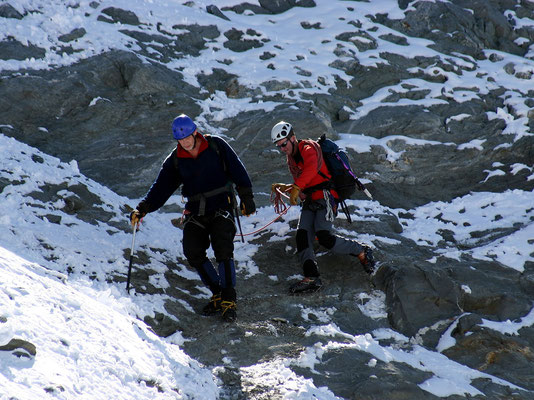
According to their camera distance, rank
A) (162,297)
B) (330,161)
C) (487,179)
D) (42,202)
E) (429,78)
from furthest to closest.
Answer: (429,78) → (487,179) → (330,161) → (42,202) → (162,297)

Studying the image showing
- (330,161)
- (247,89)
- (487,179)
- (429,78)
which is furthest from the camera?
(429,78)

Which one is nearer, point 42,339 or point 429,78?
point 42,339

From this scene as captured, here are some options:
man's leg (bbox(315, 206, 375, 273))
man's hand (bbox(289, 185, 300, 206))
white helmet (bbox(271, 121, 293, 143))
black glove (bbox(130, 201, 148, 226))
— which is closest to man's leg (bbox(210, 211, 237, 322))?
black glove (bbox(130, 201, 148, 226))

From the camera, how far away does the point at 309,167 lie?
26.8ft

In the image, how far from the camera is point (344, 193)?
8.71 meters

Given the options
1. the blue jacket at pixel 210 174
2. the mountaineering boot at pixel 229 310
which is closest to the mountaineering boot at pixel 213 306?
the mountaineering boot at pixel 229 310

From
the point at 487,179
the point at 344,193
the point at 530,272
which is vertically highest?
the point at 344,193

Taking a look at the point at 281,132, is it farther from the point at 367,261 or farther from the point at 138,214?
the point at 138,214

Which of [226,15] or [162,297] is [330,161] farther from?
[226,15]

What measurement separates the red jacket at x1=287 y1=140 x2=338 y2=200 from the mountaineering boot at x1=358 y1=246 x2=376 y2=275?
3.69ft

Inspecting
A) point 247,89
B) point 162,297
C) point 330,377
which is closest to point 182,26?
point 247,89

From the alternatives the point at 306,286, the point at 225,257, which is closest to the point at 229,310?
the point at 225,257

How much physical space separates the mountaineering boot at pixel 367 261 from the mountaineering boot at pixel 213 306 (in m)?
2.49

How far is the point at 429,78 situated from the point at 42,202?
43.7ft
